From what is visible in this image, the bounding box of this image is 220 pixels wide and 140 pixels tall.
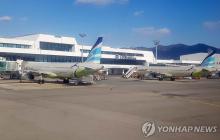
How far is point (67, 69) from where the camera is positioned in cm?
5078

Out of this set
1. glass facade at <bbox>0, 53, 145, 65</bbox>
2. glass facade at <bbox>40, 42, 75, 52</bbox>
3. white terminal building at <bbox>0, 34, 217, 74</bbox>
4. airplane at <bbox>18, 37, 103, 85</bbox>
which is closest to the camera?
airplane at <bbox>18, 37, 103, 85</bbox>

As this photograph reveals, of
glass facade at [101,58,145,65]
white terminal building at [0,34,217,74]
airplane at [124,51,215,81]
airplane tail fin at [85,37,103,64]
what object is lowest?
airplane at [124,51,215,81]

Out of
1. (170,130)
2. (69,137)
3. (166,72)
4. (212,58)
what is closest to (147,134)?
(170,130)

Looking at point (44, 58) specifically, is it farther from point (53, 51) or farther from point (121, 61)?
point (121, 61)

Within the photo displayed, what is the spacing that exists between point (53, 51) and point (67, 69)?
5008 centimetres

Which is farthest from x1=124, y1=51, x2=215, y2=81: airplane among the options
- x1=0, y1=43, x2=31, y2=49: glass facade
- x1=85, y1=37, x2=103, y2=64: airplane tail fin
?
x1=0, y1=43, x2=31, y2=49: glass facade

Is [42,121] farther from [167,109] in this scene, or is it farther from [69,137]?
[167,109]

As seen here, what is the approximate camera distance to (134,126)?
15.1 metres

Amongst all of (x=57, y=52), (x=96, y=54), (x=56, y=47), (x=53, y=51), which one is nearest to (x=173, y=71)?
(x=96, y=54)

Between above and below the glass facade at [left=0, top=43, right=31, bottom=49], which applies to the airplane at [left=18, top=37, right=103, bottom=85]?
below

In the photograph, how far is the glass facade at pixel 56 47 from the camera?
102875mm

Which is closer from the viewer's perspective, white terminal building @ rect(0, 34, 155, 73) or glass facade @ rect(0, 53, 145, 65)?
white terminal building @ rect(0, 34, 155, 73)

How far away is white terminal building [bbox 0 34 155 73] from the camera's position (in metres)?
93.1

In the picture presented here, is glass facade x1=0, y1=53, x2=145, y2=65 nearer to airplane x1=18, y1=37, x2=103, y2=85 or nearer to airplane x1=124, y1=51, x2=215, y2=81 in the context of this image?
airplane x1=124, y1=51, x2=215, y2=81
